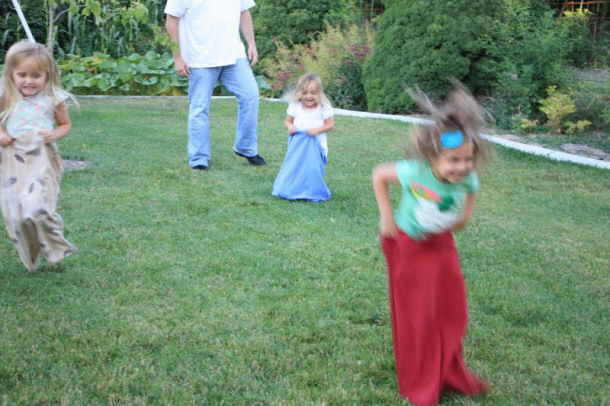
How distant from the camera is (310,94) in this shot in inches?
245

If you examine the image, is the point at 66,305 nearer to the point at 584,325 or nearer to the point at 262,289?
the point at 262,289

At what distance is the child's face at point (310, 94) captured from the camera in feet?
20.4

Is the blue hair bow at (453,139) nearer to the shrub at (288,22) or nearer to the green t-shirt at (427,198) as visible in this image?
the green t-shirt at (427,198)

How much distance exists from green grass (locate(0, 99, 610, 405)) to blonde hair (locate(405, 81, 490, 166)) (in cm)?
105

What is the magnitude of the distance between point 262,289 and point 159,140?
16.3 ft

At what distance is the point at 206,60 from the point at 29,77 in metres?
3.13

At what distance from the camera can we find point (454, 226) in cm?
275

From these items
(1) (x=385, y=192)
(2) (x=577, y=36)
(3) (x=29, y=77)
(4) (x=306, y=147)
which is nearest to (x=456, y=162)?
(1) (x=385, y=192)

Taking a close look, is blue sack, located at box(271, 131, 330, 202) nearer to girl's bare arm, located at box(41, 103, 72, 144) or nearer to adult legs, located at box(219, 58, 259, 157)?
adult legs, located at box(219, 58, 259, 157)

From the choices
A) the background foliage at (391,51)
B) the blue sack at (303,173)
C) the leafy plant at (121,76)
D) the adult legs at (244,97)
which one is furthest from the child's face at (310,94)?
the leafy plant at (121,76)

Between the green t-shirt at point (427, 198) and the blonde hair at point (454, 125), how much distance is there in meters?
0.08

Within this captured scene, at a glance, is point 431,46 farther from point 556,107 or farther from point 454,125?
point 454,125

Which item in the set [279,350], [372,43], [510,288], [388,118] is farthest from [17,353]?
[372,43]

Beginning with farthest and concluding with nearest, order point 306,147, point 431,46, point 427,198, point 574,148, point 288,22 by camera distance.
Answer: point 288,22 < point 431,46 < point 574,148 < point 306,147 < point 427,198
